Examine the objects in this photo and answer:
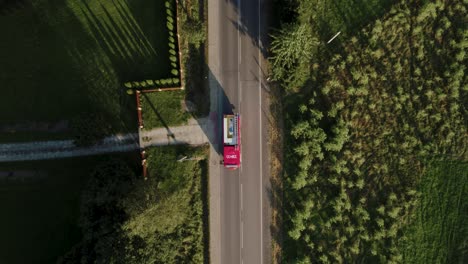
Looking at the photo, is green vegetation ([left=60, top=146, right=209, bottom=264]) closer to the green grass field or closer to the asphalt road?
the asphalt road

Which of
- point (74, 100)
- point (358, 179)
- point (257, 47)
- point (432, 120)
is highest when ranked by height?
point (257, 47)

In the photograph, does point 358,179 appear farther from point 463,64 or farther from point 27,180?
point 27,180

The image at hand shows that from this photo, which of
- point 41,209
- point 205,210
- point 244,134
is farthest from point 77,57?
point 205,210

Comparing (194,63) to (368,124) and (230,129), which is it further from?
(368,124)

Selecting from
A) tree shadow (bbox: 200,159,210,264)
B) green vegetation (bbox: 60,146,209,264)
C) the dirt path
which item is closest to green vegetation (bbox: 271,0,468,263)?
tree shadow (bbox: 200,159,210,264)

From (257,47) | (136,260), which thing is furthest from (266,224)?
(257,47)

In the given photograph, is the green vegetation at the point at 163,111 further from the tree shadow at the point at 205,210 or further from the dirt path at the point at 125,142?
the tree shadow at the point at 205,210

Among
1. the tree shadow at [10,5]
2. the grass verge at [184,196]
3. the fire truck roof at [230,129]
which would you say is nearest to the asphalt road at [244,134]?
the fire truck roof at [230,129]
